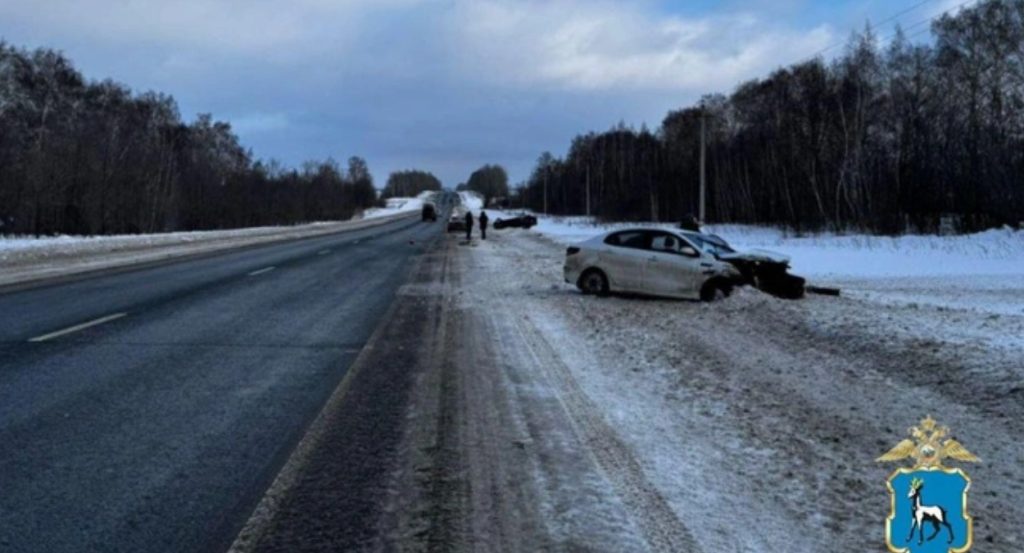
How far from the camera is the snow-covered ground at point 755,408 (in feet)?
15.0

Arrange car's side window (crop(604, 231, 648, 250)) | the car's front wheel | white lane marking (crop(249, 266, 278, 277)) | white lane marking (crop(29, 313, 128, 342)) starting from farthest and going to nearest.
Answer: white lane marking (crop(249, 266, 278, 277))
car's side window (crop(604, 231, 648, 250))
the car's front wheel
white lane marking (crop(29, 313, 128, 342))

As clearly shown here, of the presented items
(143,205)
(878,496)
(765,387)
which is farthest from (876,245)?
(143,205)

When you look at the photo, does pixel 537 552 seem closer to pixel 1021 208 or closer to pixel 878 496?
pixel 878 496

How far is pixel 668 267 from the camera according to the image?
17047 millimetres

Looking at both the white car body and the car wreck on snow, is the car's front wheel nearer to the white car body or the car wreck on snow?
the white car body

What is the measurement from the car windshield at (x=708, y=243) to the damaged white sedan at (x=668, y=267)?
0.10 ft

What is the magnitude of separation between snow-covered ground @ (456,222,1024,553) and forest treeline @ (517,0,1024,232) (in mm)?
31697

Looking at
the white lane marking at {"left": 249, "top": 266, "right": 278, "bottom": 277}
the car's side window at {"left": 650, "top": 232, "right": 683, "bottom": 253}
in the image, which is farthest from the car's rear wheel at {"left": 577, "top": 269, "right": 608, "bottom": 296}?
the white lane marking at {"left": 249, "top": 266, "right": 278, "bottom": 277}

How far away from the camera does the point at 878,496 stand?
196 inches

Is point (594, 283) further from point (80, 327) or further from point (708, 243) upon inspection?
point (80, 327)

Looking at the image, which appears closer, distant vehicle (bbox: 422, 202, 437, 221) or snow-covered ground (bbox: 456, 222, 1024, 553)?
snow-covered ground (bbox: 456, 222, 1024, 553)

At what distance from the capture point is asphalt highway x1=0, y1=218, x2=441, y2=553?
14.7 feet

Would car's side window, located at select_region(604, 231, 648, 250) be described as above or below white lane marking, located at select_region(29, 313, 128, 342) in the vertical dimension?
above

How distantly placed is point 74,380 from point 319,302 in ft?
Answer: 25.6
